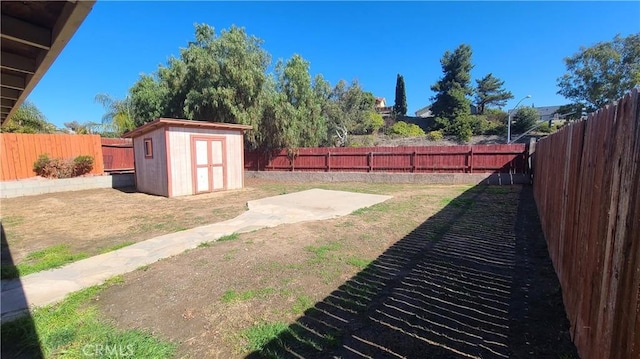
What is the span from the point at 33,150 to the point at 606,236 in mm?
17402

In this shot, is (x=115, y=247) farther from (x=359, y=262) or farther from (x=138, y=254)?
(x=359, y=262)

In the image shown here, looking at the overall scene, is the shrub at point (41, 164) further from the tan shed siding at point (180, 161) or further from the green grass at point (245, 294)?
the green grass at point (245, 294)

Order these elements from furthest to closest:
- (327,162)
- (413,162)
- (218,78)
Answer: (327,162) → (218,78) → (413,162)

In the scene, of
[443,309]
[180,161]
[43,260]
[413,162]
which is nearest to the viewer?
[443,309]

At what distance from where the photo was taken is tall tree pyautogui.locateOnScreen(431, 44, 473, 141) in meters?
33.2

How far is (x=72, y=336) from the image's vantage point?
251 centimetres

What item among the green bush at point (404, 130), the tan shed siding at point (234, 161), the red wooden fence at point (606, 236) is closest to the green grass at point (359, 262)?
the red wooden fence at point (606, 236)

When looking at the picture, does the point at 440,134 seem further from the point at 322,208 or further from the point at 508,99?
the point at 322,208

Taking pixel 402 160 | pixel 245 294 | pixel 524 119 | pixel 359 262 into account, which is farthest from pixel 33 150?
pixel 524 119

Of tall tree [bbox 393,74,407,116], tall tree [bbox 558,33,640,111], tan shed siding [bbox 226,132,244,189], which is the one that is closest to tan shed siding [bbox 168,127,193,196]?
tan shed siding [bbox 226,132,244,189]

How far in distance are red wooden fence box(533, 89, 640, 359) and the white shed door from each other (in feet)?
35.6

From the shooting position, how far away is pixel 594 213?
79.1 inches

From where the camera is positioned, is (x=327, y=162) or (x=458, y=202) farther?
(x=327, y=162)

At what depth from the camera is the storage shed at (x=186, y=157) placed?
405 inches
